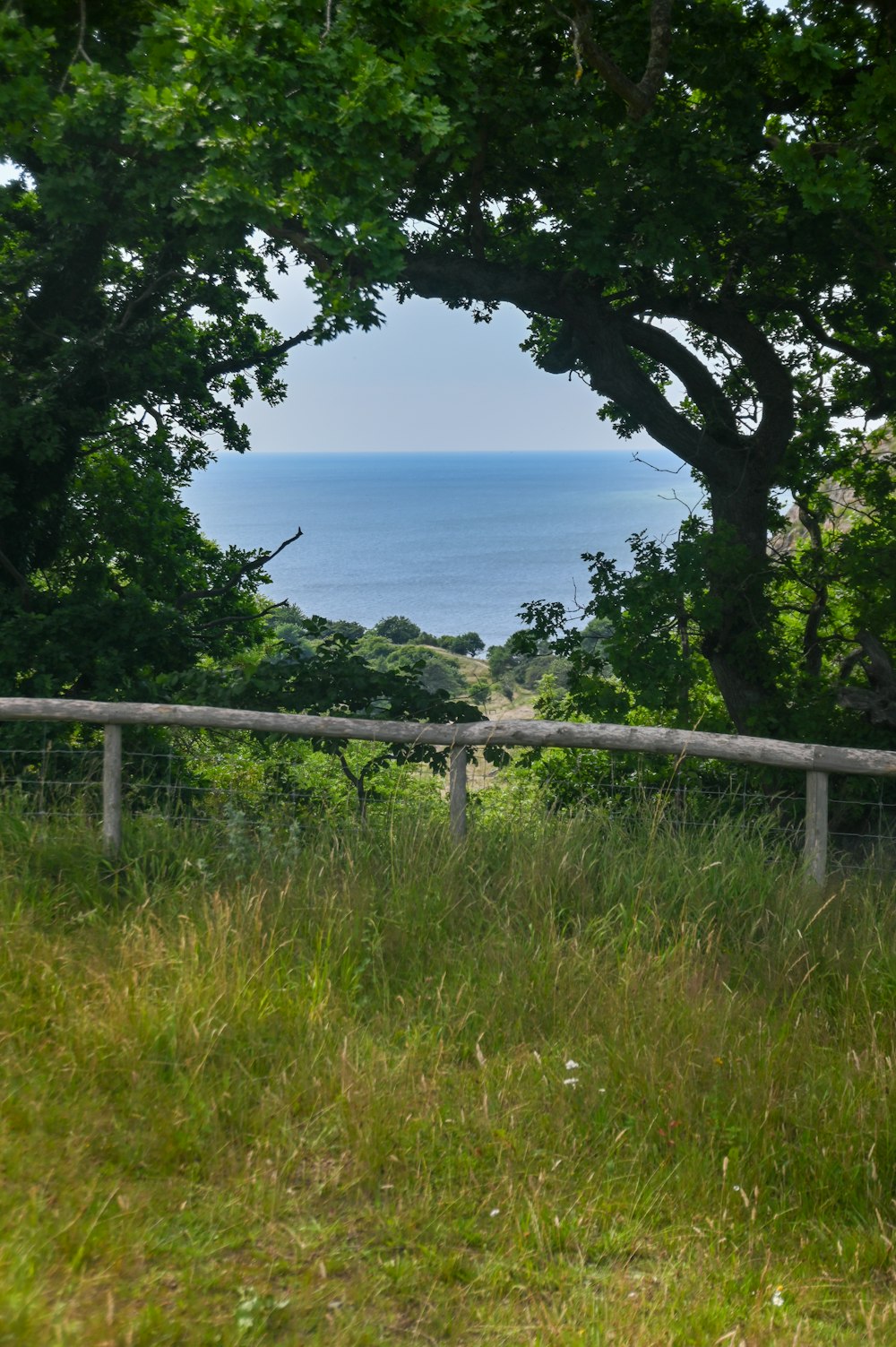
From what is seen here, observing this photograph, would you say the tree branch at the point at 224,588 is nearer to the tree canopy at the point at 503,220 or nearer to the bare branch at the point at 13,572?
the tree canopy at the point at 503,220

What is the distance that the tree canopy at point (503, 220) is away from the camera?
7719mm

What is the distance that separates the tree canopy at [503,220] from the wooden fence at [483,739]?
11.5ft

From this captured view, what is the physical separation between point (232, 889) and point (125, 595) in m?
8.29

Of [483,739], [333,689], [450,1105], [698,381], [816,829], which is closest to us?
[450,1105]

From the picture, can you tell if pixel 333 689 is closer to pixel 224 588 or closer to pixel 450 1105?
pixel 224 588

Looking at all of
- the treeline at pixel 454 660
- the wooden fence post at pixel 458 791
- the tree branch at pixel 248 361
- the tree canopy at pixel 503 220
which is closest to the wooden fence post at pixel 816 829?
the wooden fence post at pixel 458 791

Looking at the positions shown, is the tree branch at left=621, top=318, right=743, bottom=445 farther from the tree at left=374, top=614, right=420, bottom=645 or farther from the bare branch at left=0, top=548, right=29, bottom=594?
the tree at left=374, top=614, right=420, bottom=645

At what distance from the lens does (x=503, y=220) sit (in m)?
12.6

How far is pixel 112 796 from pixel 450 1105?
3177 mm

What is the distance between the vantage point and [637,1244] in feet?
11.5

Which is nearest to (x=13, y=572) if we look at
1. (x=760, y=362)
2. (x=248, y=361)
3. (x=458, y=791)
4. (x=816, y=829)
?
(x=248, y=361)

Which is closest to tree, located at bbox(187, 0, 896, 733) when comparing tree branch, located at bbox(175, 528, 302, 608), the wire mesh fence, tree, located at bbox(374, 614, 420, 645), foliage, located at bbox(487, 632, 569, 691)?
the wire mesh fence

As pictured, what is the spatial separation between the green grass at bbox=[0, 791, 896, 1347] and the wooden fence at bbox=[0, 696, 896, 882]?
1.75 ft

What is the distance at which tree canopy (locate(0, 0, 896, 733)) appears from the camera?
7719 mm
